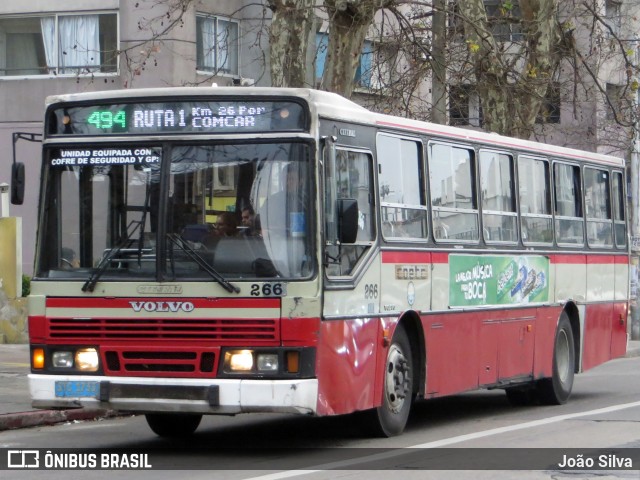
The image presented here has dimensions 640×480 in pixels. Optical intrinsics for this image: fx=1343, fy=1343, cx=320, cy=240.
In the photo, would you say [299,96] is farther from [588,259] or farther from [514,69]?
[514,69]

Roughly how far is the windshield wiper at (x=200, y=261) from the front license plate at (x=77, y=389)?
1313 mm

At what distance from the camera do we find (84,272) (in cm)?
1129

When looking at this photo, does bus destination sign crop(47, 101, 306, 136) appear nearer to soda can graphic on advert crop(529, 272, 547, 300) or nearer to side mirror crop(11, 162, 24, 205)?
side mirror crop(11, 162, 24, 205)

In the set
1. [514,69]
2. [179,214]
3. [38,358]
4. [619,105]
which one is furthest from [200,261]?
[619,105]

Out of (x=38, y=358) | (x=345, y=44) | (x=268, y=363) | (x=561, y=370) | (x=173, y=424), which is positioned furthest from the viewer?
(x=345, y=44)

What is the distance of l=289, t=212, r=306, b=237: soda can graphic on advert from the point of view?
10852 mm

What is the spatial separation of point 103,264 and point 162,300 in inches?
26.2

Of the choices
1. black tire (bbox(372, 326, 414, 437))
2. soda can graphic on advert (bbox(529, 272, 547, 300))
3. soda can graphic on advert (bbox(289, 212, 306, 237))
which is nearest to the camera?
soda can graphic on advert (bbox(289, 212, 306, 237))

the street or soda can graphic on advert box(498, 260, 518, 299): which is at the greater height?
soda can graphic on advert box(498, 260, 518, 299)

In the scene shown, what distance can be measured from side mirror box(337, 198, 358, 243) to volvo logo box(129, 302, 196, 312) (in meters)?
1.37

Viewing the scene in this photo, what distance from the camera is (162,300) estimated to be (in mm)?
10938

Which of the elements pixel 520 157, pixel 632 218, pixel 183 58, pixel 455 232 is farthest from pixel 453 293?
pixel 632 218

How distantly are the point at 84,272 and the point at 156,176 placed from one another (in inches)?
40.2

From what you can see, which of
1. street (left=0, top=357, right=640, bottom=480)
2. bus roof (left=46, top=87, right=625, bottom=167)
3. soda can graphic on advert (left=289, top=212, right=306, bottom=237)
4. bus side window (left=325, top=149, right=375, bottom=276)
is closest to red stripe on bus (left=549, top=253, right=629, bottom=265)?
street (left=0, top=357, right=640, bottom=480)
